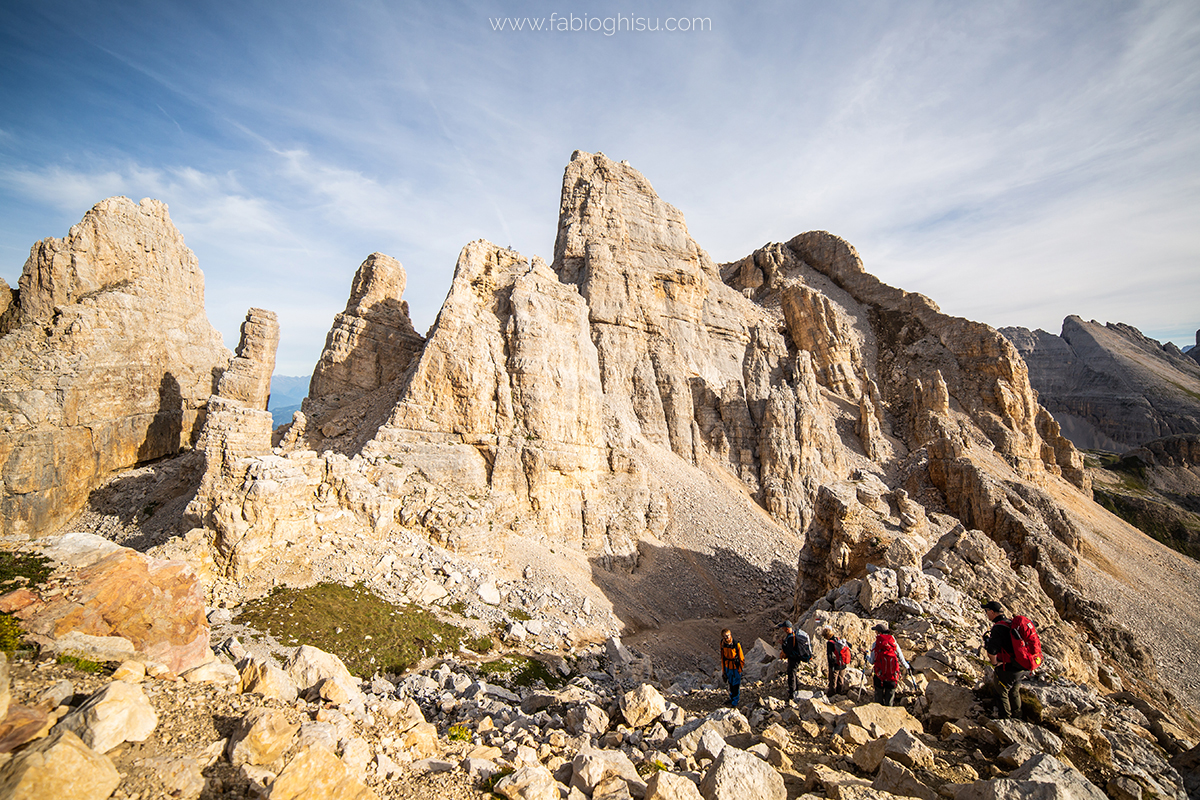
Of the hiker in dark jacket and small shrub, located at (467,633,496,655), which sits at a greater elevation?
the hiker in dark jacket

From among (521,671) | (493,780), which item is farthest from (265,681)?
(521,671)

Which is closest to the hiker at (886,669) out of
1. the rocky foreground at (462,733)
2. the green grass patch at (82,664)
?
the rocky foreground at (462,733)

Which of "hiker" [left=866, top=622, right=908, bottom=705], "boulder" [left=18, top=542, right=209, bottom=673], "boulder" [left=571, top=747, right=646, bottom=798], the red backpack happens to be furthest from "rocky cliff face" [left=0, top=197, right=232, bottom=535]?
the red backpack

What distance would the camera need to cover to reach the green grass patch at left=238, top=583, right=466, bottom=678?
1791 centimetres

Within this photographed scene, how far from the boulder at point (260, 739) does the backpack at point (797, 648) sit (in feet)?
39.2

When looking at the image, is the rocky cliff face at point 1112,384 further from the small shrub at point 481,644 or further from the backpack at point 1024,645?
the small shrub at point 481,644

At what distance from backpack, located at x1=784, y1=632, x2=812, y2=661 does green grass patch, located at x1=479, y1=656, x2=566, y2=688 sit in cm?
1072

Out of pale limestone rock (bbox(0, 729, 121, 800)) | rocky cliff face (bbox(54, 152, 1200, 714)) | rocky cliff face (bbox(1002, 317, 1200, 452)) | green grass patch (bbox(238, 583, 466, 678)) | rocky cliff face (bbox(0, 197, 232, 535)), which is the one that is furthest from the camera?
rocky cliff face (bbox(1002, 317, 1200, 452))

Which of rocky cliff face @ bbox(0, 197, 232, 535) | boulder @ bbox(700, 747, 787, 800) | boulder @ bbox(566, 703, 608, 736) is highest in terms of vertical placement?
rocky cliff face @ bbox(0, 197, 232, 535)

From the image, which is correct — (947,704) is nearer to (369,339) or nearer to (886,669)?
(886,669)

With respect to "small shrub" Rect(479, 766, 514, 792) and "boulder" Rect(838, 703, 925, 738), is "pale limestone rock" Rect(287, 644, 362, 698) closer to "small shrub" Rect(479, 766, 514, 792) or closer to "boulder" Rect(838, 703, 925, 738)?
"small shrub" Rect(479, 766, 514, 792)

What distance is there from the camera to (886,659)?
11391 mm

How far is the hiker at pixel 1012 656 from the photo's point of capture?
9.70 meters

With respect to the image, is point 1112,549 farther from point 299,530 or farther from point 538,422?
point 299,530
